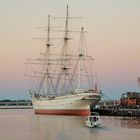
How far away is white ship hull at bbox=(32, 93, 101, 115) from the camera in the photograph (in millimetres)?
146250

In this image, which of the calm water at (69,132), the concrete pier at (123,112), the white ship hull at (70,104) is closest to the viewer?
the calm water at (69,132)

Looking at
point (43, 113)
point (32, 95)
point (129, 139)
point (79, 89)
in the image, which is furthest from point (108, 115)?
point (129, 139)

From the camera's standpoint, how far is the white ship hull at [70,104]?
480ft

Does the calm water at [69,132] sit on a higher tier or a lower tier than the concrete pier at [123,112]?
lower

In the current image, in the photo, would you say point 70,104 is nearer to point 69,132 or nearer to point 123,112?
point 123,112

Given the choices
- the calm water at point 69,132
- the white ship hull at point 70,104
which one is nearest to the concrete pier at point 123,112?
the white ship hull at point 70,104

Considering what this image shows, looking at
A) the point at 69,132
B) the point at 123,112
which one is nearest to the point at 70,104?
the point at 123,112

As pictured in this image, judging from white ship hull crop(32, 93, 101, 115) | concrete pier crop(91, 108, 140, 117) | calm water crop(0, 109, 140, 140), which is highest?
white ship hull crop(32, 93, 101, 115)

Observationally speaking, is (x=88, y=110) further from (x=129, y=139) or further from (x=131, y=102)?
(x=129, y=139)

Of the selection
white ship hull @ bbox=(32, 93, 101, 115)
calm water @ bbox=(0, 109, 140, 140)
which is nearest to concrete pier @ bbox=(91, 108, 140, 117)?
white ship hull @ bbox=(32, 93, 101, 115)

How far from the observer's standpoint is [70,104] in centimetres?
15188

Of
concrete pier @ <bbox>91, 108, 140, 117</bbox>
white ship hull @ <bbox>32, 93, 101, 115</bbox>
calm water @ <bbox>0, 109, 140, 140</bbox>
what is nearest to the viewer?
calm water @ <bbox>0, 109, 140, 140</bbox>

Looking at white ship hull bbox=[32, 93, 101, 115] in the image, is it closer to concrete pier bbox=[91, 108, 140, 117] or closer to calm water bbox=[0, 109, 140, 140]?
concrete pier bbox=[91, 108, 140, 117]

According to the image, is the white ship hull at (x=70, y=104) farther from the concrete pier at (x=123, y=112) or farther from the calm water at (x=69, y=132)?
the calm water at (x=69, y=132)
